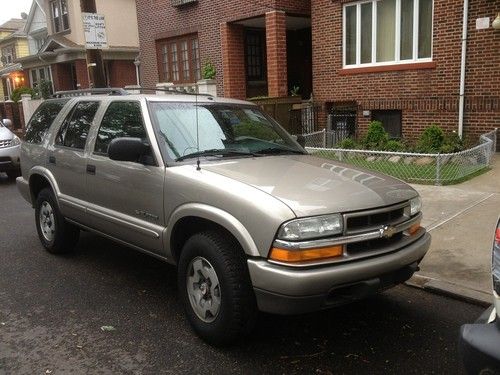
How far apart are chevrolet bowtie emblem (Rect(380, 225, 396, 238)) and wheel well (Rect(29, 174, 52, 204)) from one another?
3962 millimetres

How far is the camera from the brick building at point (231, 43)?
564 inches

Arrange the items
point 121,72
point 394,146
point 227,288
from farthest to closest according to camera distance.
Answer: point 121,72 < point 394,146 < point 227,288

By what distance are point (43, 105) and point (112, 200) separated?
2.30m

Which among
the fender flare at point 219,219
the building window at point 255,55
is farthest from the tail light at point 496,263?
the building window at point 255,55

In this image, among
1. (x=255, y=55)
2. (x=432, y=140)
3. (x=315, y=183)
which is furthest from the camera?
(x=255, y=55)

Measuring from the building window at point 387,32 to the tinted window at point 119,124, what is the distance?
8.60 m

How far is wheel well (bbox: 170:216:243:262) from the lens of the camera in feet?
11.8

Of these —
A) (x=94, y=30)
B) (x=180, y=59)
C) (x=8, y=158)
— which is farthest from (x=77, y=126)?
(x=180, y=59)

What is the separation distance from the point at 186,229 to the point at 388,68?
30.5 ft

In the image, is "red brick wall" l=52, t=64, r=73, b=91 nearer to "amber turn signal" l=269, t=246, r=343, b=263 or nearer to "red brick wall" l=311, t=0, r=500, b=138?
"red brick wall" l=311, t=0, r=500, b=138

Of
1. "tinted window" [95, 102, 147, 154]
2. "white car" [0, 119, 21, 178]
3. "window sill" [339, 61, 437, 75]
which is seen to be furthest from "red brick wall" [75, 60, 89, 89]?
"tinted window" [95, 102, 147, 154]

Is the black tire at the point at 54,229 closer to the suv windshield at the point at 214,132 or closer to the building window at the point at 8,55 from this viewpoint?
the suv windshield at the point at 214,132

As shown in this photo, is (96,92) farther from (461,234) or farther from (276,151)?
(461,234)

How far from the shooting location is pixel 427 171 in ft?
27.8
